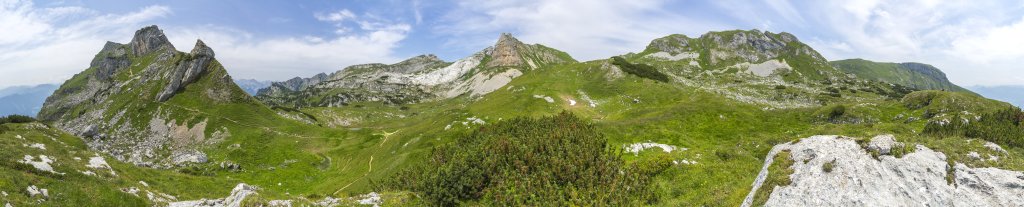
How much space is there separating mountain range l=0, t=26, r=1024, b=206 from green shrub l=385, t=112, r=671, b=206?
13 centimetres

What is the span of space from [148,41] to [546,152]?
226 m

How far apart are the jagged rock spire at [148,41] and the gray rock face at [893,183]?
228643 millimetres

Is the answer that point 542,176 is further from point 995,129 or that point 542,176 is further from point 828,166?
point 995,129

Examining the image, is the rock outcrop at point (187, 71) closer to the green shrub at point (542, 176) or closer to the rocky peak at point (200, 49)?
the rocky peak at point (200, 49)

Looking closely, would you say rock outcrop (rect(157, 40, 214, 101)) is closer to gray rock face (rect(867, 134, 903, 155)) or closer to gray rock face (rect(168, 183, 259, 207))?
gray rock face (rect(168, 183, 259, 207))

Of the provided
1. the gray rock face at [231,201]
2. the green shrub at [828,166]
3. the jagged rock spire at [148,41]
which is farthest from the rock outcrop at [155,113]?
the green shrub at [828,166]

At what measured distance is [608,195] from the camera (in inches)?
935

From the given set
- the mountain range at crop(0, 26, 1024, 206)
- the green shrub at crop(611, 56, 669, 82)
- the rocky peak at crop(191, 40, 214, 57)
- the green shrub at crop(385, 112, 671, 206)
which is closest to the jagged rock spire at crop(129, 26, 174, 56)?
A: the rocky peak at crop(191, 40, 214, 57)

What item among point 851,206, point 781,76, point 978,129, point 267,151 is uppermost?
point 781,76

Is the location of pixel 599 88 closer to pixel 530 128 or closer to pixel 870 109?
pixel 870 109

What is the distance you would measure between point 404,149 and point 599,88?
52.9 m

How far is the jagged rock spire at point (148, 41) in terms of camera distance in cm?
18688

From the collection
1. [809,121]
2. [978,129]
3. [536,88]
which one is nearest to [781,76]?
[536,88]

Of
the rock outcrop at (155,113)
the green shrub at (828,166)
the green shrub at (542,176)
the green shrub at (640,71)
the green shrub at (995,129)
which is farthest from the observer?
the green shrub at (640,71)
